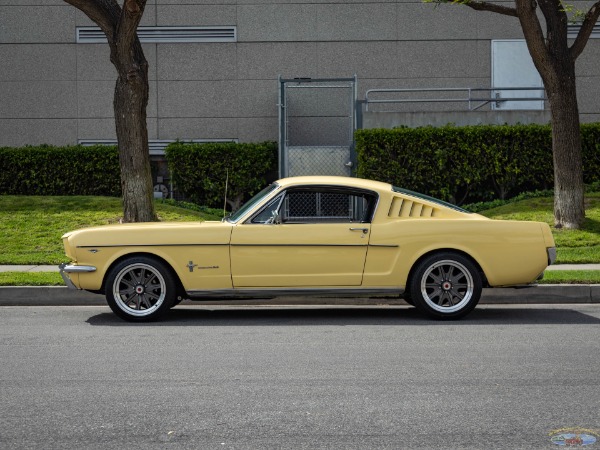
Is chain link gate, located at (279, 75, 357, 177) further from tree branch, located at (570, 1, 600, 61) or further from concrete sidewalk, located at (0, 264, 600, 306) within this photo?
concrete sidewalk, located at (0, 264, 600, 306)

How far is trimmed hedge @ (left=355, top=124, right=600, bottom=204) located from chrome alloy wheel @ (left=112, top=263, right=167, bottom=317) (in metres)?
11.4

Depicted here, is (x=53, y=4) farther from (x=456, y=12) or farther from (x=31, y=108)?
(x=456, y=12)

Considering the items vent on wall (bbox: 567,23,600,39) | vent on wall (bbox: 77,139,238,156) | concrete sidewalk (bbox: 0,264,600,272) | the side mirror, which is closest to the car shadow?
the side mirror

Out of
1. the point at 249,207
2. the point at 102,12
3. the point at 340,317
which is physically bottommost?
the point at 340,317

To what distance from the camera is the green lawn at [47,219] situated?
16.8 m

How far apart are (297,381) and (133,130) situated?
10080mm

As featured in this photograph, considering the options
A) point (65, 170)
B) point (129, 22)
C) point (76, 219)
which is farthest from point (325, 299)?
point (65, 170)

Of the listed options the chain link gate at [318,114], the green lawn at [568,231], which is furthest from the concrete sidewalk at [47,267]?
the chain link gate at [318,114]

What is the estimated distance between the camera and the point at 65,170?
22656mm

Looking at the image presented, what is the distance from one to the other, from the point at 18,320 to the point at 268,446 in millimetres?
5884

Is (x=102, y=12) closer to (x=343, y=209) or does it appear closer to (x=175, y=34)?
(x=343, y=209)

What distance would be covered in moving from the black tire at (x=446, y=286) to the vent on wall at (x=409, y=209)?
1.71 ft

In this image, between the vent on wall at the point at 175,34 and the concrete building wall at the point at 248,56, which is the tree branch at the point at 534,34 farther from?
the vent on wall at the point at 175,34

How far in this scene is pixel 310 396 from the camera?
661 centimetres
